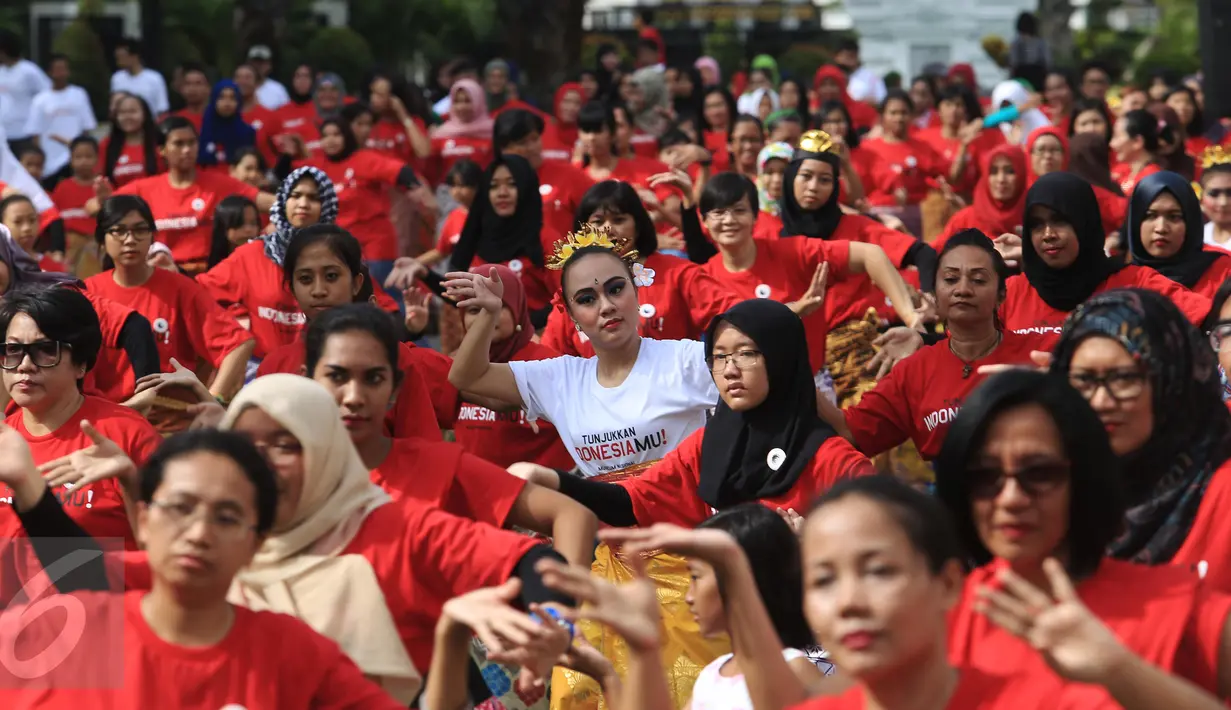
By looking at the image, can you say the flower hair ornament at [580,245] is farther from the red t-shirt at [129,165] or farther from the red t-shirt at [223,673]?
the red t-shirt at [129,165]

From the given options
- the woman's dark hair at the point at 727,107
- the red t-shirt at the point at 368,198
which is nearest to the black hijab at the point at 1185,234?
the red t-shirt at the point at 368,198

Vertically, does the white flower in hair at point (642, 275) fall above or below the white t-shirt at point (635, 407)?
above

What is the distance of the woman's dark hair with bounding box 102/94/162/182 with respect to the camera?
49.4ft

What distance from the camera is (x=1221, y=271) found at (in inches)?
329

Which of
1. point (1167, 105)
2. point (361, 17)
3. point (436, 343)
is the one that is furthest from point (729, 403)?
point (361, 17)

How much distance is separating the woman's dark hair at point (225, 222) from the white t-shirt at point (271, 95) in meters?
8.93

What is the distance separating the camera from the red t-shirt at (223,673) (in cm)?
396

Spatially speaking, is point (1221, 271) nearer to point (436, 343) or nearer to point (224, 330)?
point (224, 330)

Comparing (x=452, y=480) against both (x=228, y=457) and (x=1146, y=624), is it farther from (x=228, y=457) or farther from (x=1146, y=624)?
(x=1146, y=624)

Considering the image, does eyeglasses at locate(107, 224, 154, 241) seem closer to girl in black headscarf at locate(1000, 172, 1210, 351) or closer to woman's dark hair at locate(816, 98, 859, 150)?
girl in black headscarf at locate(1000, 172, 1210, 351)

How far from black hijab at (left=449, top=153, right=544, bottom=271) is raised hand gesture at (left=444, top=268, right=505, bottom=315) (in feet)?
13.4

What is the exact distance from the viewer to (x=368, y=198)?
1426 centimetres

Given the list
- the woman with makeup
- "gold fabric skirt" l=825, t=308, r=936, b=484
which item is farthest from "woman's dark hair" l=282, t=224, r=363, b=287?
the woman with makeup

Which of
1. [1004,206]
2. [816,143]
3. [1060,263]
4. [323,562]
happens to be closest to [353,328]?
[323,562]
